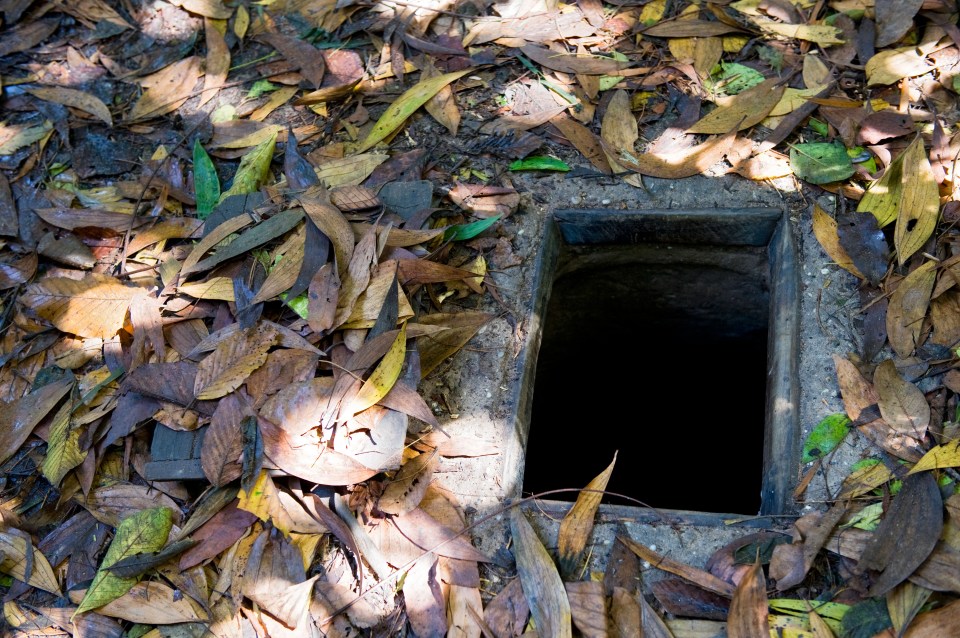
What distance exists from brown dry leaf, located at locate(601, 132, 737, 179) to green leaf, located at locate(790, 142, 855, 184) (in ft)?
0.56

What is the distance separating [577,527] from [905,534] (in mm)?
605

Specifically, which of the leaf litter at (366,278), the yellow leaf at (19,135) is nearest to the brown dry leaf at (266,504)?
A: the leaf litter at (366,278)

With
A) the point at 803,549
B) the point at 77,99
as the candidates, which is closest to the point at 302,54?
the point at 77,99

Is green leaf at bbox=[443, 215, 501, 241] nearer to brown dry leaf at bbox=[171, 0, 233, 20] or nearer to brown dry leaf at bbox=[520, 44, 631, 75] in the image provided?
brown dry leaf at bbox=[520, 44, 631, 75]

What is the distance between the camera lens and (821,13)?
2.39 meters

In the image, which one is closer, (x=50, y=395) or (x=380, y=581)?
(x=380, y=581)

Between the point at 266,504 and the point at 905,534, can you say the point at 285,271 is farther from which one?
the point at 905,534

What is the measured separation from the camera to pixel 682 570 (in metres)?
1.61

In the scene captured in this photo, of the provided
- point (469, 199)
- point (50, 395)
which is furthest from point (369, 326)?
point (50, 395)

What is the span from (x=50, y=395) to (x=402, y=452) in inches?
35.6

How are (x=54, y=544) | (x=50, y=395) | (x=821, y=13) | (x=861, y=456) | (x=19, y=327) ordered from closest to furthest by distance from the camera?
(x=861, y=456) < (x=54, y=544) < (x=50, y=395) < (x=19, y=327) < (x=821, y=13)

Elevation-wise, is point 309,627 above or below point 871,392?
below

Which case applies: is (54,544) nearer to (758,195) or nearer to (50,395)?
(50,395)

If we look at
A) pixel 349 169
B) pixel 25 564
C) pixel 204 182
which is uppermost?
pixel 349 169
